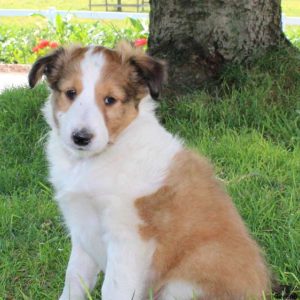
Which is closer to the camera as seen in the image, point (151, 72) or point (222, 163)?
point (151, 72)

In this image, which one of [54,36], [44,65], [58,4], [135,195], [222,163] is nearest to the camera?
[135,195]

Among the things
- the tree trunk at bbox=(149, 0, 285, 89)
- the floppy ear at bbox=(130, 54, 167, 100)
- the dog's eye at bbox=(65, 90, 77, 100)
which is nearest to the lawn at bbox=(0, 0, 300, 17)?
the tree trunk at bbox=(149, 0, 285, 89)

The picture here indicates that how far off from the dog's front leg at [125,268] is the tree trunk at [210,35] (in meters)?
3.50

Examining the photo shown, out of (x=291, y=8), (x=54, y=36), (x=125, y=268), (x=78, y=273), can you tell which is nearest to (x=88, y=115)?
(x=125, y=268)

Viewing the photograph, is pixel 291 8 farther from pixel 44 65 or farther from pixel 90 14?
pixel 44 65

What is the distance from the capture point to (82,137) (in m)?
3.01

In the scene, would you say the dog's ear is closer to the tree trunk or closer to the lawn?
the tree trunk

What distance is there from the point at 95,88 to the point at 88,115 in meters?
0.17

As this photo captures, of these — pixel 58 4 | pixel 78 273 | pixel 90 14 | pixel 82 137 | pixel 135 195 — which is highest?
pixel 82 137

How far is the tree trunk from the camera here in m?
6.32

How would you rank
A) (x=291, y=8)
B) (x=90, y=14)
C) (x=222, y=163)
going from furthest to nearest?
(x=291, y=8) → (x=90, y=14) → (x=222, y=163)

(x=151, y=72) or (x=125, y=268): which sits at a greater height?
(x=151, y=72)

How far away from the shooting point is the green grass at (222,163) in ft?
12.8

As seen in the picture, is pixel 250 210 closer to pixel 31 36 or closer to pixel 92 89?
pixel 92 89
